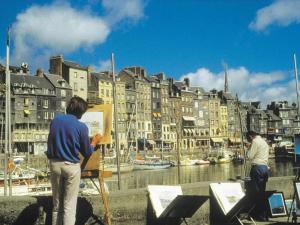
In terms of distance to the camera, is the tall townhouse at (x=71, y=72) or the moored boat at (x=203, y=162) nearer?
the moored boat at (x=203, y=162)

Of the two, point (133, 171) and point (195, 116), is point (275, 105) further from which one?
point (133, 171)

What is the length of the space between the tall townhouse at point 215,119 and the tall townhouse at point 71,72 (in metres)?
36.3

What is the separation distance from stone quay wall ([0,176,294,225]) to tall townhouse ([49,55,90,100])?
228ft

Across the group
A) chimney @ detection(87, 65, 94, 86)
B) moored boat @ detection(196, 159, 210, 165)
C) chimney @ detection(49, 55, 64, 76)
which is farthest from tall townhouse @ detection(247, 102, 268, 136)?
chimney @ detection(49, 55, 64, 76)

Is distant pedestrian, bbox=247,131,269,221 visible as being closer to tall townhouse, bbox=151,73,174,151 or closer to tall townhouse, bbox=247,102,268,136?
tall townhouse, bbox=151,73,174,151

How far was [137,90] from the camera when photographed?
87.6 meters

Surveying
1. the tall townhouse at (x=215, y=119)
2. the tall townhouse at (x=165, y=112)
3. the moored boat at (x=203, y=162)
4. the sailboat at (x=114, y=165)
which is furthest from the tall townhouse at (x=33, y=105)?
the tall townhouse at (x=215, y=119)

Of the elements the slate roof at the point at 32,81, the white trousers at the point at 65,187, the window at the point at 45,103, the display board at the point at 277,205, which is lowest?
the display board at the point at 277,205

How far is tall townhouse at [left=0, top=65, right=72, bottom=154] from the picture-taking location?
67.6m

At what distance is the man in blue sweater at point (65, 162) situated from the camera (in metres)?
5.06

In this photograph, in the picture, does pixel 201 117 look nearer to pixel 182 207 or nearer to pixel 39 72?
pixel 39 72

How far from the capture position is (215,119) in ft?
349

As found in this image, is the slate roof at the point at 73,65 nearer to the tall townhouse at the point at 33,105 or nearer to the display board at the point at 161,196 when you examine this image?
the tall townhouse at the point at 33,105

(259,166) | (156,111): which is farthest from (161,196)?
(156,111)
